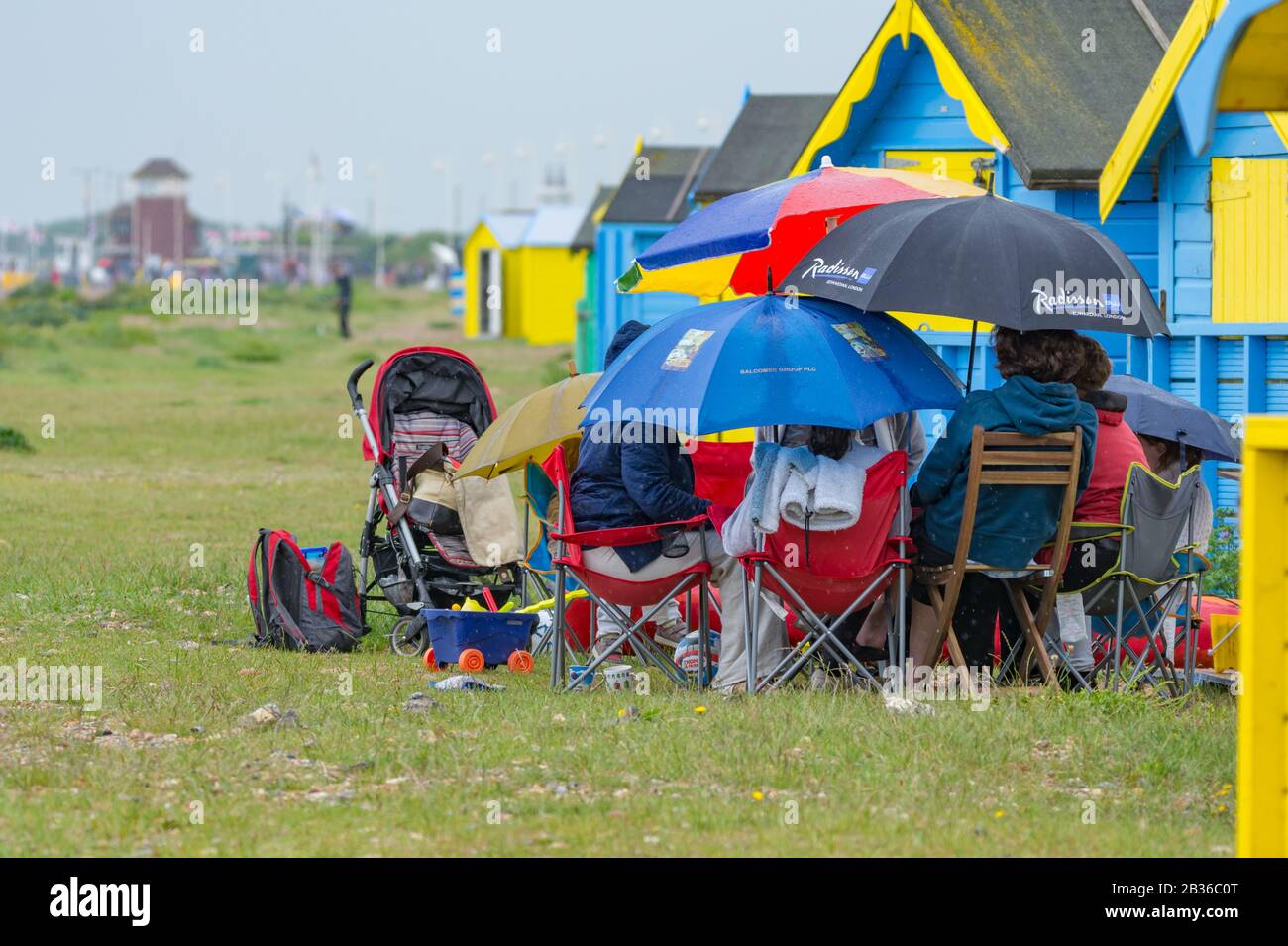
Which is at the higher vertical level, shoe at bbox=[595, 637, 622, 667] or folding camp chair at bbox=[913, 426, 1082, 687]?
folding camp chair at bbox=[913, 426, 1082, 687]

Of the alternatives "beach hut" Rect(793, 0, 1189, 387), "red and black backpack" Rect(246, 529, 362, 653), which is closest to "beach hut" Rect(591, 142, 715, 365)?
"beach hut" Rect(793, 0, 1189, 387)

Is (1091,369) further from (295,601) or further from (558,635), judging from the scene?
(295,601)

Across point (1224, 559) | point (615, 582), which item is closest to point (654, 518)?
point (615, 582)

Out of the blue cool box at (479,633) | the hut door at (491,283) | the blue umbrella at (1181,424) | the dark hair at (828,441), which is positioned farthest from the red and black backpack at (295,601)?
the hut door at (491,283)

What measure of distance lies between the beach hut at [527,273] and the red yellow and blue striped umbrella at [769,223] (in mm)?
39457

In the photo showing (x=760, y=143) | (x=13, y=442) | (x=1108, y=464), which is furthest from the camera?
(x=760, y=143)

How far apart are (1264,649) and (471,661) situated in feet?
15.6

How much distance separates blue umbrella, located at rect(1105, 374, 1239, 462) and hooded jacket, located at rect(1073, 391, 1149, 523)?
1.60 ft

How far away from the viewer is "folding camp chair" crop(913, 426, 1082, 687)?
24.8ft

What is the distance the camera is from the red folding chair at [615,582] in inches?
320

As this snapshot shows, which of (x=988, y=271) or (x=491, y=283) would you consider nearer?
(x=988, y=271)

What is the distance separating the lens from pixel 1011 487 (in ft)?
25.3

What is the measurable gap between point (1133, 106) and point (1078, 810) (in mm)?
7400

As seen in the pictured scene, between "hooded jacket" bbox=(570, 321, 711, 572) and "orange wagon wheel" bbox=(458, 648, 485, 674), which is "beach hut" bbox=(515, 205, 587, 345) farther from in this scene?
"hooded jacket" bbox=(570, 321, 711, 572)
